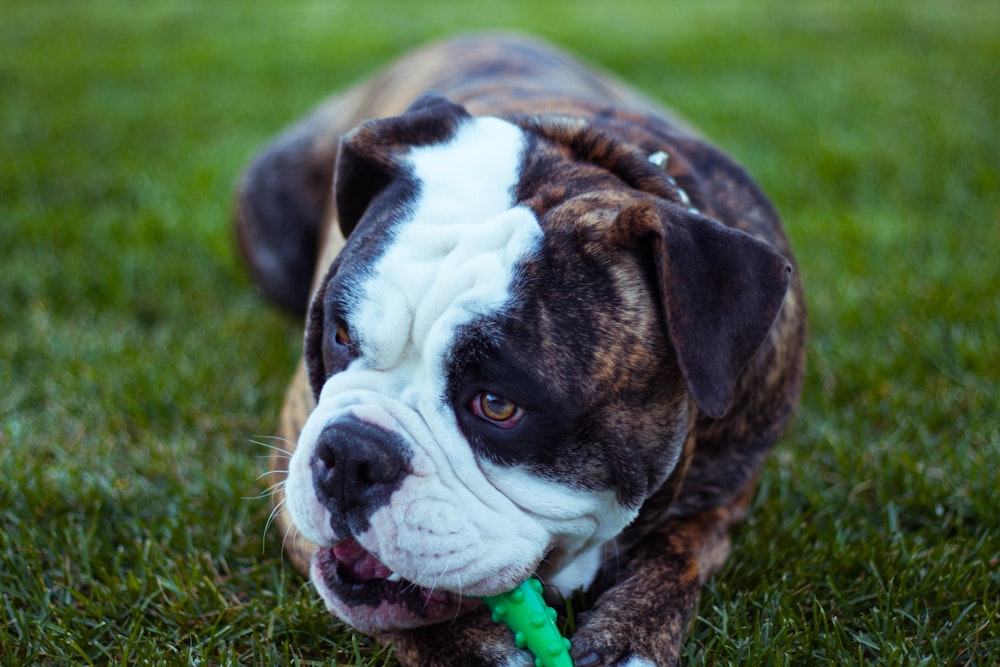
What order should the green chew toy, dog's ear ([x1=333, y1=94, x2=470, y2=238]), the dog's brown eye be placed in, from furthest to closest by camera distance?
dog's ear ([x1=333, y1=94, x2=470, y2=238]) → the dog's brown eye → the green chew toy

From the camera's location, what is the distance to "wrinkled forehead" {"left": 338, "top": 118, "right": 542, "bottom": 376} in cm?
240

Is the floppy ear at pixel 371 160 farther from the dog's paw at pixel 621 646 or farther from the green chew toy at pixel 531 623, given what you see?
the dog's paw at pixel 621 646

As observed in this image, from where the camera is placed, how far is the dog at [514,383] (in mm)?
2355

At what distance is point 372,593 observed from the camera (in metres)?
2.48

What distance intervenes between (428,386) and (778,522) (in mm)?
1333

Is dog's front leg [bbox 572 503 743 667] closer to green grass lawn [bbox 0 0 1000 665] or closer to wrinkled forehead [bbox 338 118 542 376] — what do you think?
green grass lawn [bbox 0 0 1000 665]

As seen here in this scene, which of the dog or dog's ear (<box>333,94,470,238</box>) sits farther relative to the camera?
dog's ear (<box>333,94,470,238</box>)

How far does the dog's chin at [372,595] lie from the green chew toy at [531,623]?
0.08m

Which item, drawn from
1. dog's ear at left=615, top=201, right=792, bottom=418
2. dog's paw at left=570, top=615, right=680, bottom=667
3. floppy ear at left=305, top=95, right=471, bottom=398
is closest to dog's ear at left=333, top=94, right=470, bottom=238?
floppy ear at left=305, top=95, right=471, bottom=398

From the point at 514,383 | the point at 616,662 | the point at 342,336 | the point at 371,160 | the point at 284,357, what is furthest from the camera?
the point at 284,357

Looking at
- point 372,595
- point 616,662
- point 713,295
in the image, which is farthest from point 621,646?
point 713,295

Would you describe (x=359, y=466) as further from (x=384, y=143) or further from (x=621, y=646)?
(x=384, y=143)

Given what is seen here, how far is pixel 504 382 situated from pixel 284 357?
2.20 metres

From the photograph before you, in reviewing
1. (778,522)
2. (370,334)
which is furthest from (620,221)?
(778,522)
